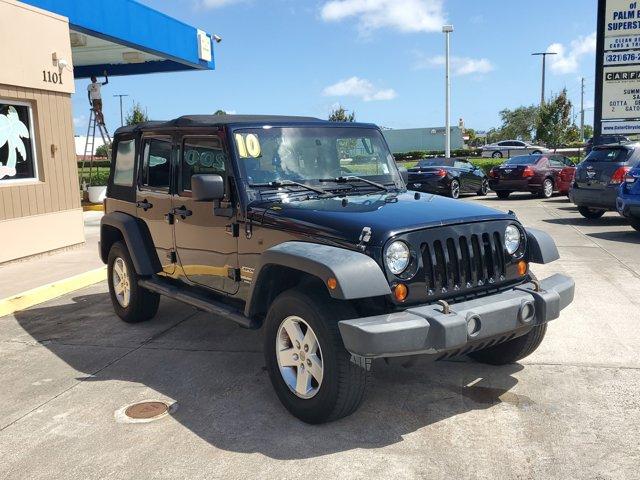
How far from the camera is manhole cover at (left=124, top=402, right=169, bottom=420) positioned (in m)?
4.08

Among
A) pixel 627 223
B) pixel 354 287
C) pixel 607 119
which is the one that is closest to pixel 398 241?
pixel 354 287

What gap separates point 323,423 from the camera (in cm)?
380

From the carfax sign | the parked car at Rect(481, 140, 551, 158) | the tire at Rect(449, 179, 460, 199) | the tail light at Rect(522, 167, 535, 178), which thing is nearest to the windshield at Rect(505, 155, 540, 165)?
the tail light at Rect(522, 167, 535, 178)

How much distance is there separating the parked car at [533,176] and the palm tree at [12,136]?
13.8 metres

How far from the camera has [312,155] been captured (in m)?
4.84

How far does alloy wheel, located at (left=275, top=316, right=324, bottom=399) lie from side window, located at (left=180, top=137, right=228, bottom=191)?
1374 millimetres

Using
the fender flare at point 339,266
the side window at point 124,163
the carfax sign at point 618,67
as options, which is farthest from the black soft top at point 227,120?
the carfax sign at point 618,67

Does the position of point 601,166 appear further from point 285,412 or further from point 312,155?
point 285,412

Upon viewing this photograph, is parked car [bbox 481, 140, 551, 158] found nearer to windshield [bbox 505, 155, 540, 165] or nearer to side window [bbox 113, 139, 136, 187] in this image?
windshield [bbox 505, 155, 540, 165]

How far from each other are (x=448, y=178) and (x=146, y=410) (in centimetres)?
1624

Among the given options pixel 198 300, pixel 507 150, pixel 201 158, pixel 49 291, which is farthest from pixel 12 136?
pixel 507 150

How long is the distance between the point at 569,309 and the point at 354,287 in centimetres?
377

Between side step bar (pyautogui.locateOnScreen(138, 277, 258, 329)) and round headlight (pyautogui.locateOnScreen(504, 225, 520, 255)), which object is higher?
round headlight (pyautogui.locateOnScreen(504, 225, 520, 255))

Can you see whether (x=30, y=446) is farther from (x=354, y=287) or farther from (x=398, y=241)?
(x=398, y=241)
